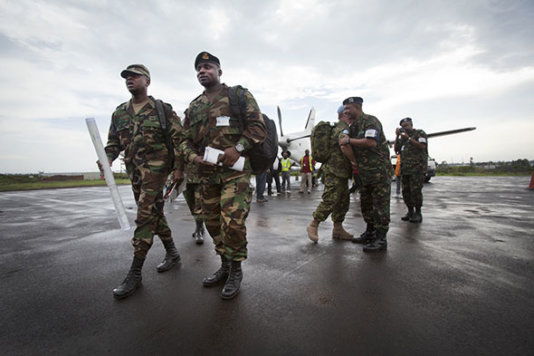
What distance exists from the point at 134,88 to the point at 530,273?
4346 mm

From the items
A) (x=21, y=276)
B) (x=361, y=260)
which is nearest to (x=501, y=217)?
(x=361, y=260)

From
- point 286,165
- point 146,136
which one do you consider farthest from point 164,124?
point 286,165

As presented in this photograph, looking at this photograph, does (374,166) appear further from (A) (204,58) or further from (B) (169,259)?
(B) (169,259)

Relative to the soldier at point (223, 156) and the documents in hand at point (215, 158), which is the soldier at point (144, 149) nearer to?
the soldier at point (223, 156)

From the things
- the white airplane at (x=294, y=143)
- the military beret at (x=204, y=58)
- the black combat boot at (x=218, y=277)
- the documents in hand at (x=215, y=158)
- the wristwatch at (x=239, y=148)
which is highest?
the white airplane at (x=294, y=143)

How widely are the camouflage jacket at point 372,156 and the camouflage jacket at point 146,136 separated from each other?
2.28 m

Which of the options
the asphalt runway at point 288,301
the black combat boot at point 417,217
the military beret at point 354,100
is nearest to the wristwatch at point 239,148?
the asphalt runway at point 288,301

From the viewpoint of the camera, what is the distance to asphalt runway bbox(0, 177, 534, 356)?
154 centimetres

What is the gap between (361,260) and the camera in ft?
9.61

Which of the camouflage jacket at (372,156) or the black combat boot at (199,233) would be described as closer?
the camouflage jacket at (372,156)

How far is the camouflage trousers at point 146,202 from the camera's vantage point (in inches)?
96.8

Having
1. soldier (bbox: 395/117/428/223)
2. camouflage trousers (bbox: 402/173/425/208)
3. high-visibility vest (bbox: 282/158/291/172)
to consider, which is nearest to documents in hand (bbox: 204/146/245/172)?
soldier (bbox: 395/117/428/223)

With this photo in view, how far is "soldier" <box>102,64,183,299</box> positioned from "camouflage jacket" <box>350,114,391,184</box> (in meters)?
2.28

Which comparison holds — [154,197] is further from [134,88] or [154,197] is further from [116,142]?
[134,88]
